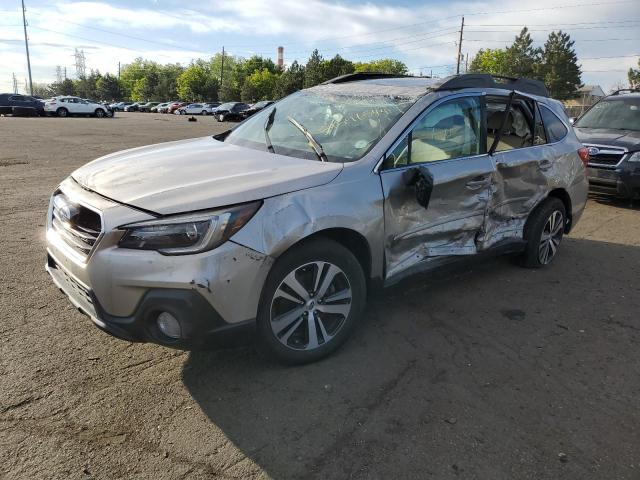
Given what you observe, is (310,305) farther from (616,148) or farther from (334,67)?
(334,67)

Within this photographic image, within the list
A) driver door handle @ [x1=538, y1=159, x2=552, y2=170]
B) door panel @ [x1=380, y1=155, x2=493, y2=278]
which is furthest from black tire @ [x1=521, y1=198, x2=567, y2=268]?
door panel @ [x1=380, y1=155, x2=493, y2=278]

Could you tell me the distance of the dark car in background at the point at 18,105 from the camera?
37.4 meters

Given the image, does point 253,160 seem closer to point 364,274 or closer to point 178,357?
point 364,274

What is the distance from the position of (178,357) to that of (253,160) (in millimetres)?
1382

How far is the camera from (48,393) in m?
2.77

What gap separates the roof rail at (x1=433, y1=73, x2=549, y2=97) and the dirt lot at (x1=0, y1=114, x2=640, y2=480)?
148 centimetres

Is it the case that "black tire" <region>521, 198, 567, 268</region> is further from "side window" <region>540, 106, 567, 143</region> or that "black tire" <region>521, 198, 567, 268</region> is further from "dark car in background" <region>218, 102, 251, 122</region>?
"dark car in background" <region>218, 102, 251, 122</region>

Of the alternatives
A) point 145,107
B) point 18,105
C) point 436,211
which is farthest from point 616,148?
point 145,107

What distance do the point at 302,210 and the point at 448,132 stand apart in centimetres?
166

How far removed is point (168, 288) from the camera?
8.34 ft

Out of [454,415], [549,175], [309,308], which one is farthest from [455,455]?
[549,175]

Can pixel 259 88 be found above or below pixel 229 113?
above

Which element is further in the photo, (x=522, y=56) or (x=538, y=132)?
(x=522, y=56)

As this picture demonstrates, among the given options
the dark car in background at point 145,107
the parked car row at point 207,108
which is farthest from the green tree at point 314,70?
the dark car in background at point 145,107
